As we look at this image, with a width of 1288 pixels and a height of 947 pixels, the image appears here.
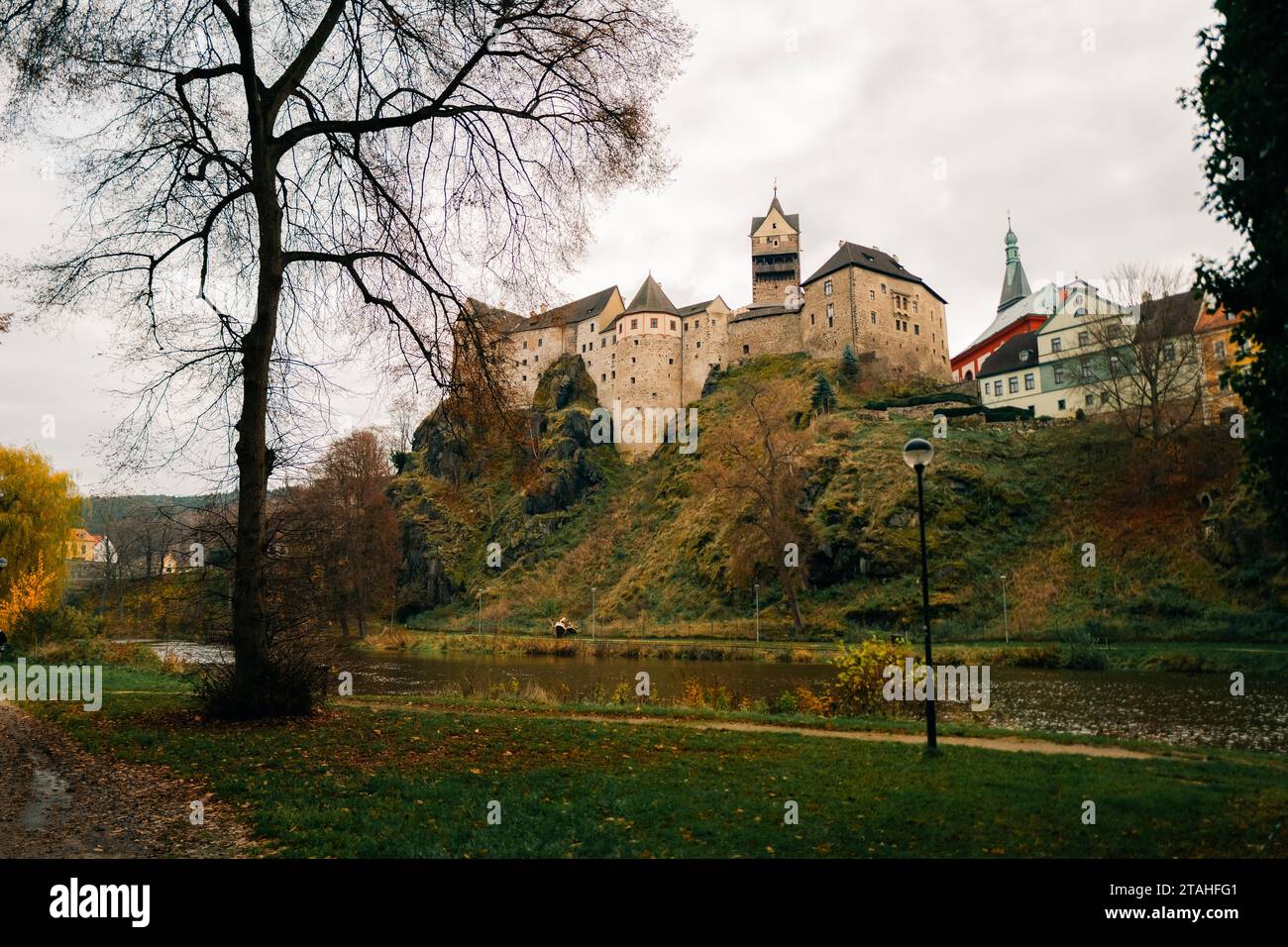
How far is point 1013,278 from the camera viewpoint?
10156 centimetres

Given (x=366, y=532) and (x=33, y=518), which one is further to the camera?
(x=366, y=532)

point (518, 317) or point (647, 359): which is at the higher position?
point (647, 359)

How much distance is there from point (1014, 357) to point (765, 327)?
24844 millimetres

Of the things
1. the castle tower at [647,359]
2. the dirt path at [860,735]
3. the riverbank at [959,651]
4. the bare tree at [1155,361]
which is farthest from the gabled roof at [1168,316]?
the castle tower at [647,359]

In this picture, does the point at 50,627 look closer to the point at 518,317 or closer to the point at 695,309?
the point at 518,317

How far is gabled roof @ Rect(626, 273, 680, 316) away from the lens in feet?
277

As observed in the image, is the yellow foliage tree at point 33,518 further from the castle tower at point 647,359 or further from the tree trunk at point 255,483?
the castle tower at point 647,359

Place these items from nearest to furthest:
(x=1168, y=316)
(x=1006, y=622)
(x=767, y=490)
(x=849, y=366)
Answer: (x=1006, y=622) < (x=1168, y=316) < (x=767, y=490) < (x=849, y=366)

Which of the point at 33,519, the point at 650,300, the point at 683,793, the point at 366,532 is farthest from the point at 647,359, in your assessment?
the point at 683,793

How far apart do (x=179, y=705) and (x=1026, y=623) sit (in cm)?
3230

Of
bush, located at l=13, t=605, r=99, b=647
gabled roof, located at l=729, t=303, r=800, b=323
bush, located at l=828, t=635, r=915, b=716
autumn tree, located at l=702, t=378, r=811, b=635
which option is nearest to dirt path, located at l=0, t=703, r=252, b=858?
bush, located at l=828, t=635, r=915, b=716

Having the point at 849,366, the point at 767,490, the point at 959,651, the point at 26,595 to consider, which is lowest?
the point at 959,651

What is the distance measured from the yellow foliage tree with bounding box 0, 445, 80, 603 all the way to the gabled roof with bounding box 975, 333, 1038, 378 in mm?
63795
